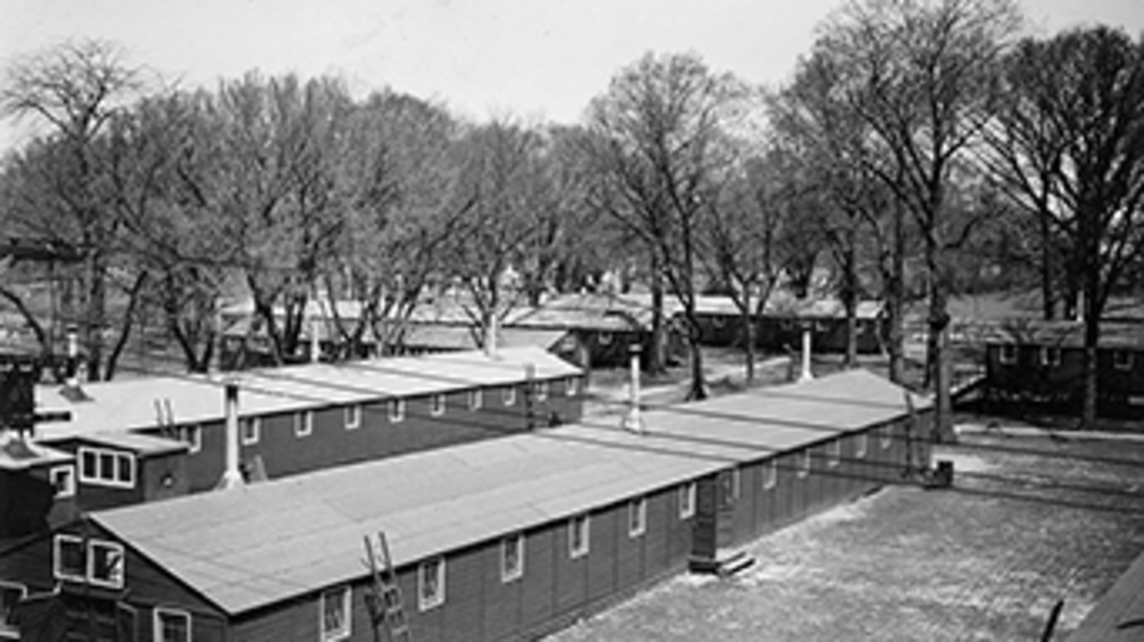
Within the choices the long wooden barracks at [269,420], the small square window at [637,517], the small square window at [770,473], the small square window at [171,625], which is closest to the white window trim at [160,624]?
the small square window at [171,625]

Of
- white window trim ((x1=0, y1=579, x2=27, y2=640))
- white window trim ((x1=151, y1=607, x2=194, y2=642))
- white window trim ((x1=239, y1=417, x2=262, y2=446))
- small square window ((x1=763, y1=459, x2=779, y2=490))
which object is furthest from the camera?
white window trim ((x1=239, y1=417, x2=262, y2=446))

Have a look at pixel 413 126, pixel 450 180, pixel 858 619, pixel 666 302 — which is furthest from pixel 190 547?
pixel 666 302

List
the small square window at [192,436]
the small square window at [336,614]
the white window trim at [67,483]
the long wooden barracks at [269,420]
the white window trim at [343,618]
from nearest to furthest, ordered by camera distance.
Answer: the white window trim at [343,618] < the small square window at [336,614] < the white window trim at [67,483] < the long wooden barracks at [269,420] < the small square window at [192,436]

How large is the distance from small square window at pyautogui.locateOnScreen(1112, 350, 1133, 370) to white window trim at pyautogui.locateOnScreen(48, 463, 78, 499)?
4586 centimetres

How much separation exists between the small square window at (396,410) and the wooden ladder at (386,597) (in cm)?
2117

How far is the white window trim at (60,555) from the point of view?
2075cm

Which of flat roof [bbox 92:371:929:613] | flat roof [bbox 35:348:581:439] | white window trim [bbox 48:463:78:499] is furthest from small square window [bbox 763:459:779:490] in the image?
white window trim [bbox 48:463:78:499]

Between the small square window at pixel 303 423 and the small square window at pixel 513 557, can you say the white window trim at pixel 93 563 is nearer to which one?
the small square window at pixel 513 557

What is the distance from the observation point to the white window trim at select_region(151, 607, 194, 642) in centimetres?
1911

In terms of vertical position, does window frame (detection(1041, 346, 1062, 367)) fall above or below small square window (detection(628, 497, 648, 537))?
above

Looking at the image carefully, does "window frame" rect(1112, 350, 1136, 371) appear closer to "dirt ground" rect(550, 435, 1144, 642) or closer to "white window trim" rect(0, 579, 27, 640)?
"dirt ground" rect(550, 435, 1144, 642)

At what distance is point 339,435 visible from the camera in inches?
1575

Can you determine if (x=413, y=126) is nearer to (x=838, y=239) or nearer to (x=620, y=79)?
(x=620, y=79)

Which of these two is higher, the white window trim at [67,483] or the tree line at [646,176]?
the tree line at [646,176]
